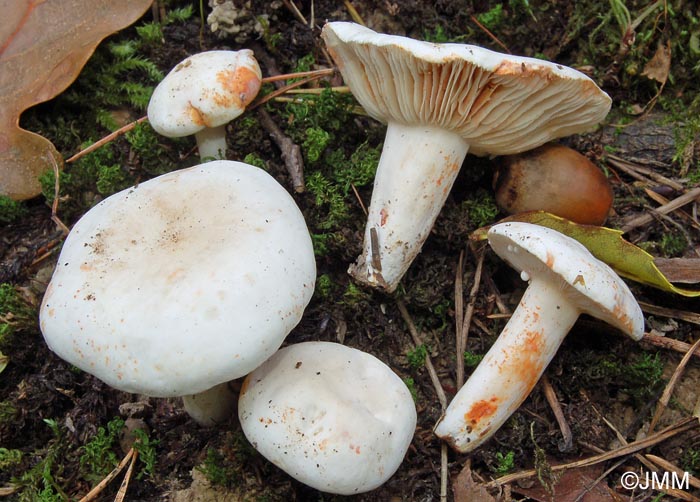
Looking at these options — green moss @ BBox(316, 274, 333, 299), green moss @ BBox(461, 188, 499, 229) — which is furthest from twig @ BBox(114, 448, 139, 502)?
green moss @ BBox(461, 188, 499, 229)

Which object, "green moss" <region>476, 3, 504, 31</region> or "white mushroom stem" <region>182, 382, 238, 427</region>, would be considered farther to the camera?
"green moss" <region>476, 3, 504, 31</region>

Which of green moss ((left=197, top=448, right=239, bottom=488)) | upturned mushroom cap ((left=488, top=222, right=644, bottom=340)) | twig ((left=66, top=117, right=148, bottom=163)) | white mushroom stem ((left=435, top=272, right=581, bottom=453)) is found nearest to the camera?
upturned mushroom cap ((left=488, top=222, right=644, bottom=340))

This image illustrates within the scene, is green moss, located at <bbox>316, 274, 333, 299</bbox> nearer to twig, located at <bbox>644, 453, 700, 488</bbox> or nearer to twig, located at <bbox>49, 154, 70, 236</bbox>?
twig, located at <bbox>49, 154, 70, 236</bbox>

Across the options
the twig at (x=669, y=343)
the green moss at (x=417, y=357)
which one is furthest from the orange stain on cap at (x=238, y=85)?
the twig at (x=669, y=343)

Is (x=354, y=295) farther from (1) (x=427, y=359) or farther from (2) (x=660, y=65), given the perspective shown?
(2) (x=660, y=65)

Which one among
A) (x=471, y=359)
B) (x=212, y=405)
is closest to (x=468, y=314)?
(x=471, y=359)

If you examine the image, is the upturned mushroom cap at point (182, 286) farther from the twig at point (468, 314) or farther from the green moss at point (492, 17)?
the green moss at point (492, 17)

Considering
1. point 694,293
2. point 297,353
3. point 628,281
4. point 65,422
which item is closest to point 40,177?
point 65,422
